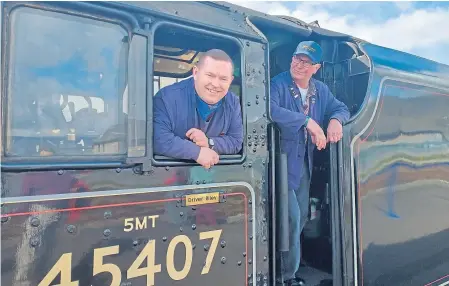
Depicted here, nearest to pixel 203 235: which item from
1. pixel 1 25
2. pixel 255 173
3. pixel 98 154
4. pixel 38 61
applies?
pixel 255 173

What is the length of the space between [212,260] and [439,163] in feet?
7.71

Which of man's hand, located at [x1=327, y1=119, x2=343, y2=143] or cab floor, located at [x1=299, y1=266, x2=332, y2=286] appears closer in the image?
man's hand, located at [x1=327, y1=119, x2=343, y2=143]

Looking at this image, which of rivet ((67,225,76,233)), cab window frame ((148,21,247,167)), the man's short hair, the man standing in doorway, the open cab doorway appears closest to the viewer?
rivet ((67,225,76,233))

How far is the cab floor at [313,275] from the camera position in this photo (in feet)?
9.36

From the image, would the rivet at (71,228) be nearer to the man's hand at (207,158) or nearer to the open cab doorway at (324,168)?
the man's hand at (207,158)

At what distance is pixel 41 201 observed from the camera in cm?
152

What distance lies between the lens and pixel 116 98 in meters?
1.76

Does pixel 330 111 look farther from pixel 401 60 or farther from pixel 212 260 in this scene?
pixel 212 260

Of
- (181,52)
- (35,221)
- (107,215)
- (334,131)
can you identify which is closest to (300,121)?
(334,131)

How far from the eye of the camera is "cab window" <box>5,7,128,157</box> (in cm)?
152

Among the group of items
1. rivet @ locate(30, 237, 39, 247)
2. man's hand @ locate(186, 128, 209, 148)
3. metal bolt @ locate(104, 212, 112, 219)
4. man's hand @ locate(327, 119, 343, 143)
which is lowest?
rivet @ locate(30, 237, 39, 247)

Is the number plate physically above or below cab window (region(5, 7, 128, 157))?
below

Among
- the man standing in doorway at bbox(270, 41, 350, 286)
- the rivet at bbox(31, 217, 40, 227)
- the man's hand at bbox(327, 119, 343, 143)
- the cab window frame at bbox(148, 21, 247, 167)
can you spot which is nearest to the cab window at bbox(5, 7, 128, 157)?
the cab window frame at bbox(148, 21, 247, 167)

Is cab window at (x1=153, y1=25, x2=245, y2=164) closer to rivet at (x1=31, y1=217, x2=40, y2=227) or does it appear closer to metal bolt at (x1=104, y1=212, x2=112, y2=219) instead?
metal bolt at (x1=104, y1=212, x2=112, y2=219)
